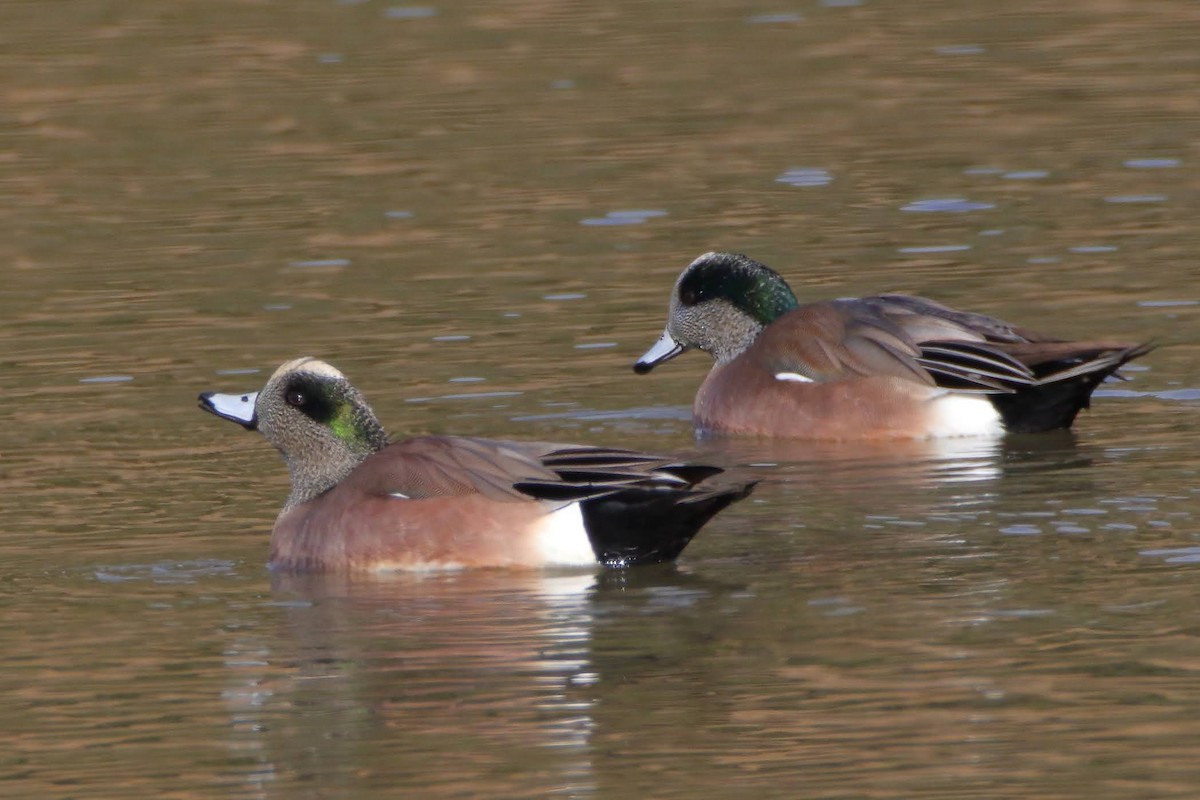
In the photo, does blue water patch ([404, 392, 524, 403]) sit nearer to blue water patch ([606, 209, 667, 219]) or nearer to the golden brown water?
the golden brown water

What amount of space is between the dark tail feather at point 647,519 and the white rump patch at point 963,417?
2226mm

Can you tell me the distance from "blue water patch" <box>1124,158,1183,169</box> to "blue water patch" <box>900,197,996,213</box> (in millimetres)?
1150

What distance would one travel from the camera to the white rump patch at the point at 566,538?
8102 millimetres

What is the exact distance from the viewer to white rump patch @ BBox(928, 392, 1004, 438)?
10.1 m

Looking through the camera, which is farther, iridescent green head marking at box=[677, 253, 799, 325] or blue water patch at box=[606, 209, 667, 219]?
blue water patch at box=[606, 209, 667, 219]

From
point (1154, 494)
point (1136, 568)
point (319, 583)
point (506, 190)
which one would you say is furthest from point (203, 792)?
point (506, 190)

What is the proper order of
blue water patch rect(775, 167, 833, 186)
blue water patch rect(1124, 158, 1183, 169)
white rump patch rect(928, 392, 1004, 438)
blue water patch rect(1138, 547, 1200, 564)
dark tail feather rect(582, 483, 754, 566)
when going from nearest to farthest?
blue water patch rect(1138, 547, 1200, 564) < dark tail feather rect(582, 483, 754, 566) < white rump patch rect(928, 392, 1004, 438) < blue water patch rect(1124, 158, 1183, 169) < blue water patch rect(775, 167, 833, 186)

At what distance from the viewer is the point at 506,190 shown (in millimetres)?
15188

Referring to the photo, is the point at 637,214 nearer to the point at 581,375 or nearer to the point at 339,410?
the point at 581,375

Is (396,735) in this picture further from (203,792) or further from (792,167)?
(792,167)

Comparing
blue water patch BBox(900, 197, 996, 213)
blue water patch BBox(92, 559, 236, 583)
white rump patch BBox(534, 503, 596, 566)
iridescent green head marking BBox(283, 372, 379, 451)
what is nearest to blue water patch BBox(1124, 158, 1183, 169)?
blue water patch BBox(900, 197, 996, 213)

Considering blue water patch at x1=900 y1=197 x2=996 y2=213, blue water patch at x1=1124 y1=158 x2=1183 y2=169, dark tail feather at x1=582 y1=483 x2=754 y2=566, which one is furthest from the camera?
blue water patch at x1=1124 y1=158 x2=1183 y2=169

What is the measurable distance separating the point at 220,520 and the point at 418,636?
73.7 inches

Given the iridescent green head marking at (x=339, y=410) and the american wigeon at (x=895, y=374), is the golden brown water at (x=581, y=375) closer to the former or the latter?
the american wigeon at (x=895, y=374)
